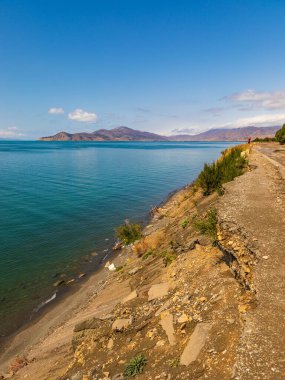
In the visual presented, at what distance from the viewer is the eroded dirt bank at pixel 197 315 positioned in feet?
18.4

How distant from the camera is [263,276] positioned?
7027 mm

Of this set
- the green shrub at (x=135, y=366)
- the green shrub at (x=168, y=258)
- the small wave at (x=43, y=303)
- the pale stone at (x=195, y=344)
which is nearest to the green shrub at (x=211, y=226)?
the green shrub at (x=168, y=258)

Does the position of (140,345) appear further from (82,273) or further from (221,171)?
(221,171)

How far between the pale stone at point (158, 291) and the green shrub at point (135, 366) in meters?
2.88

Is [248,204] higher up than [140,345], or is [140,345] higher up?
[248,204]

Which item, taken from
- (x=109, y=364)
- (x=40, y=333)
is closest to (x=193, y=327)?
(x=109, y=364)

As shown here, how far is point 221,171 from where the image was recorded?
2144 cm

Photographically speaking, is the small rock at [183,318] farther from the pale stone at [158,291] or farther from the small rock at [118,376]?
the pale stone at [158,291]

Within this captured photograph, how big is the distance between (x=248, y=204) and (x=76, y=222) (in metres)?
18.1

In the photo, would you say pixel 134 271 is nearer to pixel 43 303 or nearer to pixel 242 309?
pixel 43 303

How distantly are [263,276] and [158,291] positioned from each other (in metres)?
4.04

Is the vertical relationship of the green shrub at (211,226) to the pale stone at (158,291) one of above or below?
above

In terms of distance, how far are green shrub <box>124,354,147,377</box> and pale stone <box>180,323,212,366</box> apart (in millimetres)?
1085

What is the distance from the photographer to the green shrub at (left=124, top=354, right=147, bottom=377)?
6.49 meters
